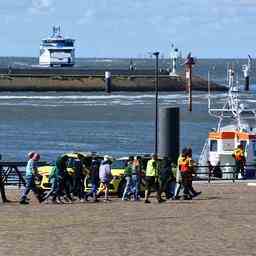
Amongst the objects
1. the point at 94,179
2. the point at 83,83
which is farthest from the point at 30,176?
the point at 83,83

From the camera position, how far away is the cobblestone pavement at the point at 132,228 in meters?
21.0

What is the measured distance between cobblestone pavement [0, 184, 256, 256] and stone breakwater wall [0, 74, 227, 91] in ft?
430

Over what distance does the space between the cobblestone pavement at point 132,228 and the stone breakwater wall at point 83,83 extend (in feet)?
430

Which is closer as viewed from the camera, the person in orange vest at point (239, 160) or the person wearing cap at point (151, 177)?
the person wearing cap at point (151, 177)

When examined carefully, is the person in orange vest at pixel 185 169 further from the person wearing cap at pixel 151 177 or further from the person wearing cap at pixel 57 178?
the person wearing cap at pixel 57 178

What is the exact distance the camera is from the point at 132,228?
2423cm

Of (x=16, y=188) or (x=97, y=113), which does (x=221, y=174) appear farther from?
(x=97, y=113)

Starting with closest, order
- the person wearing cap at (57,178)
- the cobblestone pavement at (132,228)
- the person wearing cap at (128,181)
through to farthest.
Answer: the cobblestone pavement at (132,228) < the person wearing cap at (57,178) < the person wearing cap at (128,181)

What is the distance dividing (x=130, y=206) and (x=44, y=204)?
219cm

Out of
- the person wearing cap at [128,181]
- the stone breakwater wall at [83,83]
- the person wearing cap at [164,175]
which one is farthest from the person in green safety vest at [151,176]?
the stone breakwater wall at [83,83]

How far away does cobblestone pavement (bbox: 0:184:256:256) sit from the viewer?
20992 millimetres

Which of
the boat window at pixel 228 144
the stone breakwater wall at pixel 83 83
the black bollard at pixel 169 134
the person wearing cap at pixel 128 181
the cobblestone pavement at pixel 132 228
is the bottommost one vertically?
the cobblestone pavement at pixel 132 228

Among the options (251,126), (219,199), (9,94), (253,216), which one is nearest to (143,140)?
(251,126)

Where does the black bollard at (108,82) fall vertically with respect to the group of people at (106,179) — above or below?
above
